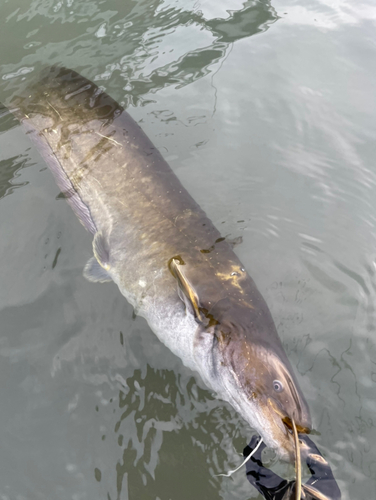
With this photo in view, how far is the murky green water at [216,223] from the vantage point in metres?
2.51

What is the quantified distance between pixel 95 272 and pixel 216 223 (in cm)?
122

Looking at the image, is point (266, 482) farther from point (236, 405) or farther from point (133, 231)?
point (133, 231)

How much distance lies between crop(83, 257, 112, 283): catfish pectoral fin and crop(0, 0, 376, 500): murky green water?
0.29 ft

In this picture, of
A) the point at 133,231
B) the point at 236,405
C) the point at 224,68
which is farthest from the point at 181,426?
the point at 224,68

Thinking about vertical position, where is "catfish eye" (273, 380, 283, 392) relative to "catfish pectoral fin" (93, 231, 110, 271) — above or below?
below

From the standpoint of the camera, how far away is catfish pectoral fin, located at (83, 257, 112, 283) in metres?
3.21

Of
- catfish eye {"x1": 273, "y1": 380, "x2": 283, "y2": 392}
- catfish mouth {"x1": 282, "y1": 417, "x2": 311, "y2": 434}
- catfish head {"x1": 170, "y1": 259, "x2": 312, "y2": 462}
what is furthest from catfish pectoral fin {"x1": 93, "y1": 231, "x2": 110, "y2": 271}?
catfish mouth {"x1": 282, "y1": 417, "x2": 311, "y2": 434}

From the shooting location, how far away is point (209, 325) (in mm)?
2615

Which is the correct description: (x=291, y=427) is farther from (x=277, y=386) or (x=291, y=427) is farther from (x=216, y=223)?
(x=216, y=223)

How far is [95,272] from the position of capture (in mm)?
3240

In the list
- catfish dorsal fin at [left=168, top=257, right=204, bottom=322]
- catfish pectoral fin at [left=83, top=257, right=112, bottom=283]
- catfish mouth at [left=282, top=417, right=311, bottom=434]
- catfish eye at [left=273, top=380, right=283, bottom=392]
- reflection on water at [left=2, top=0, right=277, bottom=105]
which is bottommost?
catfish mouth at [left=282, top=417, right=311, bottom=434]

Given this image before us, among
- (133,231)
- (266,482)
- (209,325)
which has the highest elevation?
(133,231)

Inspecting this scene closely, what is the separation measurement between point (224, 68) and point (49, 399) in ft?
15.7

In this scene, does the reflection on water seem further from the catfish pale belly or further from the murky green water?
the catfish pale belly
